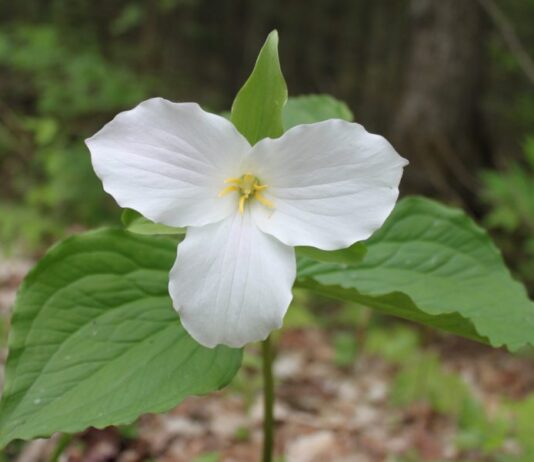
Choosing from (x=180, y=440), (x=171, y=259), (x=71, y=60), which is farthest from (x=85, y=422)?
(x=71, y=60)

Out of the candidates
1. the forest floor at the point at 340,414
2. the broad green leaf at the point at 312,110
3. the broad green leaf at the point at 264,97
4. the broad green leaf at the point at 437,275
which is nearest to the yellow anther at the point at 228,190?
the broad green leaf at the point at 264,97

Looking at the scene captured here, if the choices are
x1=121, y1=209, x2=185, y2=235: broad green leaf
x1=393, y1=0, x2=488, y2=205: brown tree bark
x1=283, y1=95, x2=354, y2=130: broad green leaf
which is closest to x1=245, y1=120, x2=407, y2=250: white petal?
x1=121, y1=209, x2=185, y2=235: broad green leaf

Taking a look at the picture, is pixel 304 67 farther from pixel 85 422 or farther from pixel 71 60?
pixel 85 422

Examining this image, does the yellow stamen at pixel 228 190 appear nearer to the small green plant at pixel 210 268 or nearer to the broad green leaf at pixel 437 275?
the small green plant at pixel 210 268

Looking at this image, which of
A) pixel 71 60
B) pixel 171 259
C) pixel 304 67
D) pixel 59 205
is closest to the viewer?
pixel 171 259

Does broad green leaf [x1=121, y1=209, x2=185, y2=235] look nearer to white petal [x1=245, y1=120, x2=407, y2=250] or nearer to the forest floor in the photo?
white petal [x1=245, y1=120, x2=407, y2=250]

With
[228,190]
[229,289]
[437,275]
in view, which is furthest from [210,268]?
[437,275]
